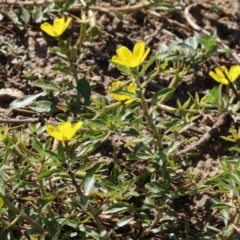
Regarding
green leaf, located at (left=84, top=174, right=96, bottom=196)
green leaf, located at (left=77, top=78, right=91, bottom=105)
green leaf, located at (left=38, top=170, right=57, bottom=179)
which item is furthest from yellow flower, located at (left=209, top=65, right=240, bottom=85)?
green leaf, located at (left=38, top=170, right=57, bottom=179)

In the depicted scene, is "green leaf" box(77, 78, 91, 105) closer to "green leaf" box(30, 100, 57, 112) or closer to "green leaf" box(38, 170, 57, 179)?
"green leaf" box(30, 100, 57, 112)

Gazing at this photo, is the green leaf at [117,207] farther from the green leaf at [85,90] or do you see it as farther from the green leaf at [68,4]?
the green leaf at [68,4]

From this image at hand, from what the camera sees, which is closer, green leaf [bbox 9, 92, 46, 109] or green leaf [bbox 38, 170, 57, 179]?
green leaf [bbox 38, 170, 57, 179]

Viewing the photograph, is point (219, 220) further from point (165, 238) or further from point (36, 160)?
point (36, 160)

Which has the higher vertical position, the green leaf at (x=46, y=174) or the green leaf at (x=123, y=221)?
the green leaf at (x=46, y=174)

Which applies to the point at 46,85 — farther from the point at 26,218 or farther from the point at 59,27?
the point at 26,218

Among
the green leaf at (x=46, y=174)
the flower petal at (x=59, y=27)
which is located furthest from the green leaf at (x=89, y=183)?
the flower petal at (x=59, y=27)

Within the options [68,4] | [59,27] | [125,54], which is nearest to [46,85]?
[59,27]
